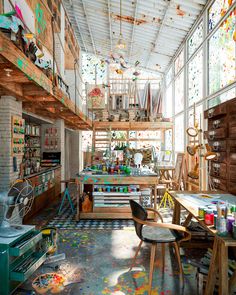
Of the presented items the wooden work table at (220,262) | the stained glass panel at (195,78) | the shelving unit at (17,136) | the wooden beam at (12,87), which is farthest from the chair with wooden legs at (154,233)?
the stained glass panel at (195,78)

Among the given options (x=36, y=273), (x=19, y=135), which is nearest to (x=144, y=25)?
(x=19, y=135)

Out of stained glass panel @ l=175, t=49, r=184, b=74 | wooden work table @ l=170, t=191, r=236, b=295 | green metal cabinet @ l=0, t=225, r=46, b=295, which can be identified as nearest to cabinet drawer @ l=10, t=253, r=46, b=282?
green metal cabinet @ l=0, t=225, r=46, b=295

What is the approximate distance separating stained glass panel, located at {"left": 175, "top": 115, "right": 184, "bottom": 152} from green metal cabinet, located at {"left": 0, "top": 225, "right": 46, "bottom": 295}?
776 centimetres

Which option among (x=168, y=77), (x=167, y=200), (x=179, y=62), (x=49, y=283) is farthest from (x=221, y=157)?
(x=168, y=77)

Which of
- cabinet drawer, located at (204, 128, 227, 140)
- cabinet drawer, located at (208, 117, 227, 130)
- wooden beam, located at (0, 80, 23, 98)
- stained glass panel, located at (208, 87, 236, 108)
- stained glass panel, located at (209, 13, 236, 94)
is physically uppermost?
stained glass panel, located at (209, 13, 236, 94)

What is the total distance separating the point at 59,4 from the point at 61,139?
4.36 m

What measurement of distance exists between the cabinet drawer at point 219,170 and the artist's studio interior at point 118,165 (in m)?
0.03

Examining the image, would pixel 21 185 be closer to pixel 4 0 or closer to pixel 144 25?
pixel 4 0

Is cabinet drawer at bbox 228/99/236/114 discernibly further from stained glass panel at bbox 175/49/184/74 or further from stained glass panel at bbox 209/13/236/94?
stained glass panel at bbox 175/49/184/74

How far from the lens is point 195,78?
8.01m

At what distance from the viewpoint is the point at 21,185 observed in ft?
9.82

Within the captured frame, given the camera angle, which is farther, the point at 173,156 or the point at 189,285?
the point at 173,156

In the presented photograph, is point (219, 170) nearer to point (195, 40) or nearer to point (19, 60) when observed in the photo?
point (19, 60)

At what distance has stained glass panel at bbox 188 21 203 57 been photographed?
745cm
